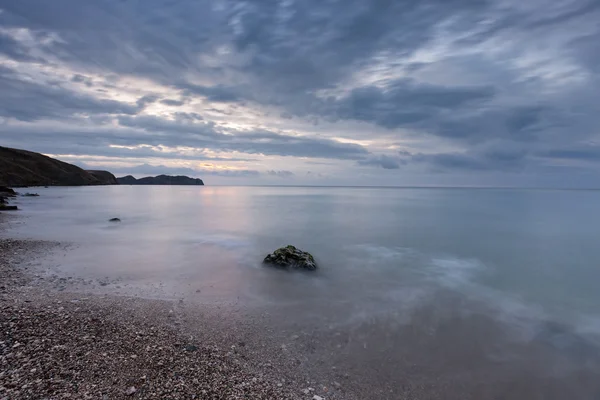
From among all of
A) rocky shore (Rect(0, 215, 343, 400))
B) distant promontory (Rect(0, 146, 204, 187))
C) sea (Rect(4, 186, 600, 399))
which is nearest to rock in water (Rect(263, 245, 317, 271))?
sea (Rect(4, 186, 600, 399))

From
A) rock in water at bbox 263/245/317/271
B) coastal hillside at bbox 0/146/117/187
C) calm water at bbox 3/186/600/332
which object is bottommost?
calm water at bbox 3/186/600/332

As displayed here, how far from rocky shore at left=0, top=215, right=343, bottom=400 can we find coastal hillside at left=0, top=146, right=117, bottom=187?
146465mm

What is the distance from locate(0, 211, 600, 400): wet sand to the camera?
5633 millimetres

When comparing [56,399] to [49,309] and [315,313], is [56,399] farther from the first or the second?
[315,313]

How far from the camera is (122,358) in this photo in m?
6.19

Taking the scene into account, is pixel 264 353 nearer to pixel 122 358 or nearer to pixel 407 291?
pixel 122 358

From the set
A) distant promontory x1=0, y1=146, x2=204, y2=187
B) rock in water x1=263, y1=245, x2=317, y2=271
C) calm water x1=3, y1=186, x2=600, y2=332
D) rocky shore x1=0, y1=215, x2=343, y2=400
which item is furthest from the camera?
distant promontory x1=0, y1=146, x2=204, y2=187

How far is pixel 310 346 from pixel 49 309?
7254 millimetres

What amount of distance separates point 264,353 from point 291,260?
7.97 metres

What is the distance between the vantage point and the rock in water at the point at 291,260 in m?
15.0

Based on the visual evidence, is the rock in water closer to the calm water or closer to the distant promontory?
the calm water

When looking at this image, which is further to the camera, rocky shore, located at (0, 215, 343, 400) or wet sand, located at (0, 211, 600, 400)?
wet sand, located at (0, 211, 600, 400)

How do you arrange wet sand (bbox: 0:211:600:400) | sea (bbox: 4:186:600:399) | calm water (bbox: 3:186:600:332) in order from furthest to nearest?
calm water (bbox: 3:186:600:332) < sea (bbox: 4:186:600:399) < wet sand (bbox: 0:211:600:400)

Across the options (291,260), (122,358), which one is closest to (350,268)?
(291,260)
